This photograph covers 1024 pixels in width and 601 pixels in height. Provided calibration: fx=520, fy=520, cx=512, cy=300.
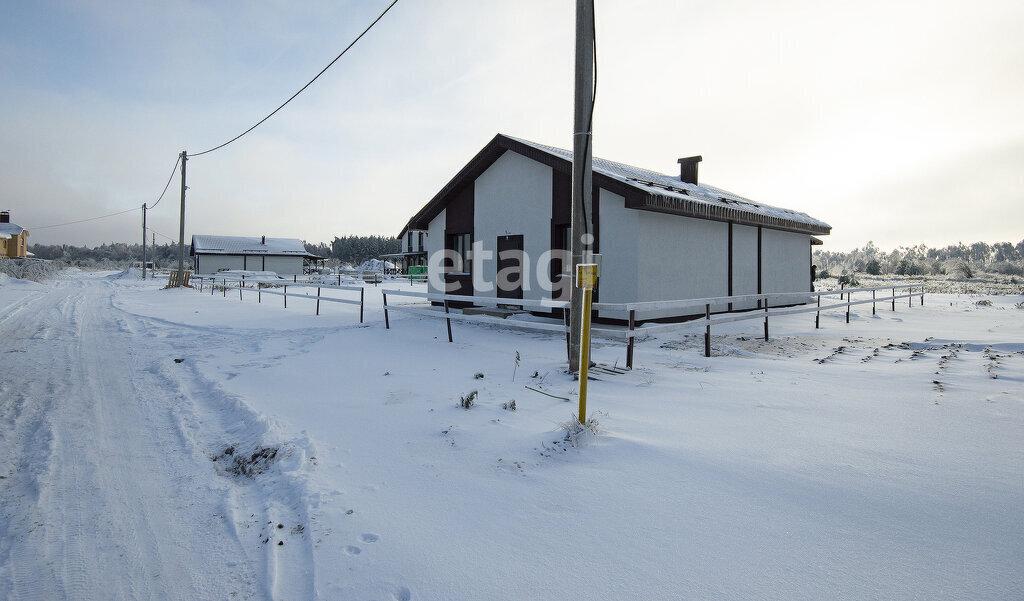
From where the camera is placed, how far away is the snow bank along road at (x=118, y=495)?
2.56 m

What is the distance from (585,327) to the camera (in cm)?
442

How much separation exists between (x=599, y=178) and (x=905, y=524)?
32.2 ft

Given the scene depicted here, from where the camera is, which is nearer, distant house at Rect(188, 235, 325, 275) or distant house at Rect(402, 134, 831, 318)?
distant house at Rect(402, 134, 831, 318)

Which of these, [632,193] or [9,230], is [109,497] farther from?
[9,230]

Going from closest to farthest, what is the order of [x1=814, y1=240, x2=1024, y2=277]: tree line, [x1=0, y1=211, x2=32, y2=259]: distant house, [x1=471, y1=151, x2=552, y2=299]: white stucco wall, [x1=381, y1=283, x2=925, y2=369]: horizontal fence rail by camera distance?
[x1=381, y1=283, x2=925, y2=369]: horizontal fence rail → [x1=471, y1=151, x2=552, y2=299]: white stucco wall → [x1=814, y1=240, x2=1024, y2=277]: tree line → [x1=0, y1=211, x2=32, y2=259]: distant house

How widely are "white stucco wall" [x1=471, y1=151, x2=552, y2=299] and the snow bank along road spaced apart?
355 inches

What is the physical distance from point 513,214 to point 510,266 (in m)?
1.46

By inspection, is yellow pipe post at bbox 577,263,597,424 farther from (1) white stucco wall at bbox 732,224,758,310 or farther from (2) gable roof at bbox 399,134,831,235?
(1) white stucco wall at bbox 732,224,758,310

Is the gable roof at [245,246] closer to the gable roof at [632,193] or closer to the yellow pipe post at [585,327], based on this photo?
the gable roof at [632,193]

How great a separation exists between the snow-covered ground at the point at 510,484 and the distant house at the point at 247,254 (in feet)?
167

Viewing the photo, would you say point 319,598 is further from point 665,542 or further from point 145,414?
point 145,414

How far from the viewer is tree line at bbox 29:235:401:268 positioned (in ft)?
304

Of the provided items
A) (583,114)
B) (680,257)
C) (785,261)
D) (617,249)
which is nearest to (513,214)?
(617,249)

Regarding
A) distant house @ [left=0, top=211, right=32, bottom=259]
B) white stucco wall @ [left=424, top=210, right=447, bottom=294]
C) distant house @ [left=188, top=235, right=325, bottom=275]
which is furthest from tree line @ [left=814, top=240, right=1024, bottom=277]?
distant house @ [left=0, top=211, right=32, bottom=259]
